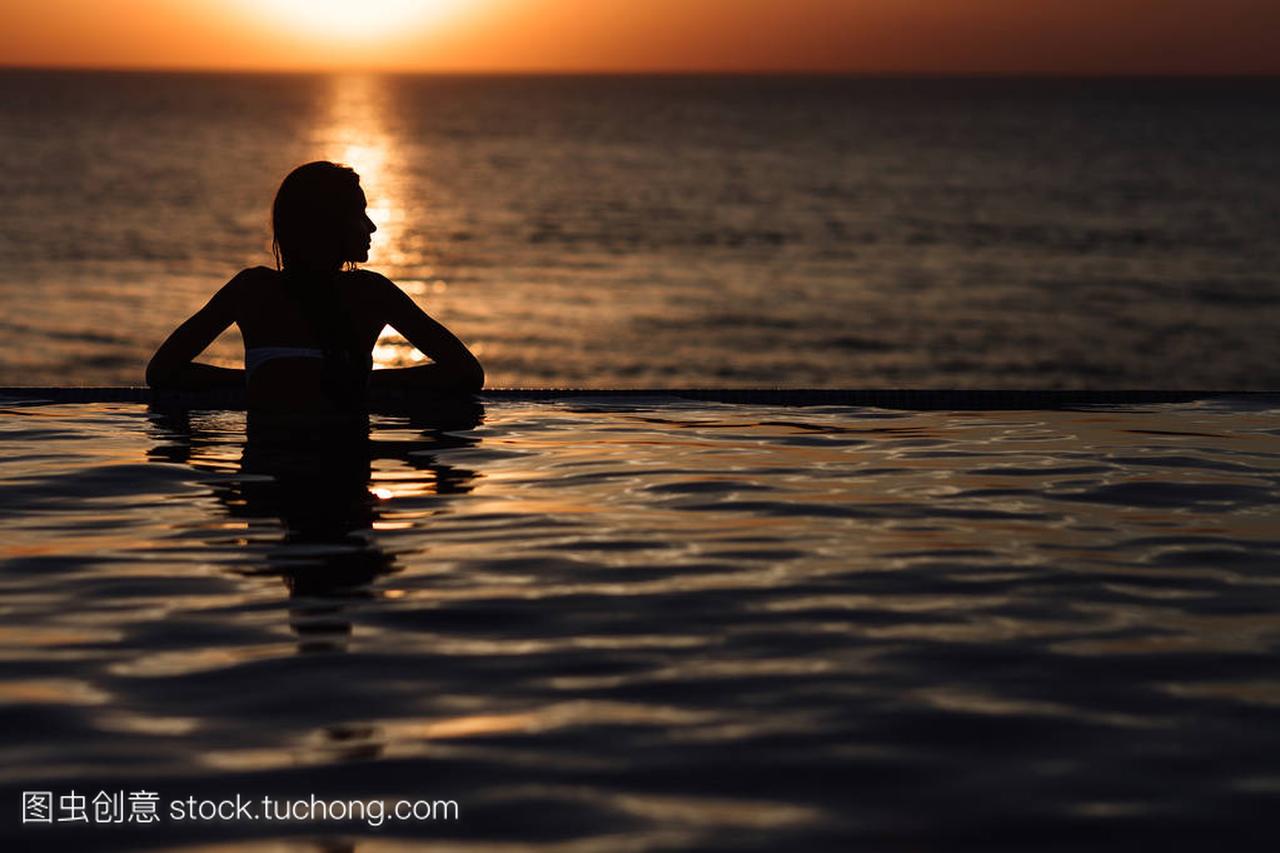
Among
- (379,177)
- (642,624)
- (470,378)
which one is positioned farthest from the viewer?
(379,177)

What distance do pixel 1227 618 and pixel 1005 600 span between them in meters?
0.66

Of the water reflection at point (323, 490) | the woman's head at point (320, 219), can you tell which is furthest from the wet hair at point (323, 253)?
the water reflection at point (323, 490)

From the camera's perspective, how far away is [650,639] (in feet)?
15.9

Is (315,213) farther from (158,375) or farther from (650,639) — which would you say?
(650,639)

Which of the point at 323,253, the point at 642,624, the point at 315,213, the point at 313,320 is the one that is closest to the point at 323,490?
the point at 313,320

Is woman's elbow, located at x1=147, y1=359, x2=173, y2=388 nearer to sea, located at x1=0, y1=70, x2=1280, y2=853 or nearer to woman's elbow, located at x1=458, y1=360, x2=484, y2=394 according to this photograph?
sea, located at x1=0, y1=70, x2=1280, y2=853

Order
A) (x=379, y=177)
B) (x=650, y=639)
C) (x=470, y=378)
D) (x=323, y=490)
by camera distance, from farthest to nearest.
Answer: (x=379, y=177) < (x=470, y=378) < (x=323, y=490) < (x=650, y=639)

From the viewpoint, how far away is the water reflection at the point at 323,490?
5422mm

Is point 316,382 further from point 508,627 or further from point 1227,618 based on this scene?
point 1227,618

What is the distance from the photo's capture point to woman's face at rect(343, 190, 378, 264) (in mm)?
7434

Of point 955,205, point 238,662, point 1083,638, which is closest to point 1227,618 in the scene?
point 1083,638

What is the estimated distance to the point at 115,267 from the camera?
5419 centimetres

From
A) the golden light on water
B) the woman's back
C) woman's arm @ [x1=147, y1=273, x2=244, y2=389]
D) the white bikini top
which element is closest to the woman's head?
the woman's back

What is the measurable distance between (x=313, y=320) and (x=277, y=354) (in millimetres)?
321
